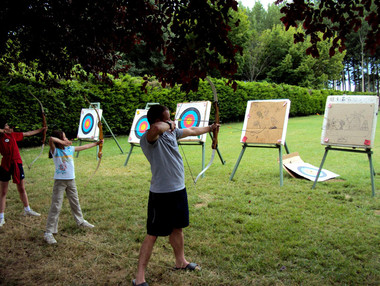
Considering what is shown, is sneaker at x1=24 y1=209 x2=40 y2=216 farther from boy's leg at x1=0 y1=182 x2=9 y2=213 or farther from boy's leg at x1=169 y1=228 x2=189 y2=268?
boy's leg at x1=169 y1=228 x2=189 y2=268

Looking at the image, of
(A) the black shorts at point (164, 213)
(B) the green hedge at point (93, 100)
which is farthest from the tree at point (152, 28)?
(B) the green hedge at point (93, 100)

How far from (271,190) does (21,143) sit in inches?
359

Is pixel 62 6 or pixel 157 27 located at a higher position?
pixel 62 6

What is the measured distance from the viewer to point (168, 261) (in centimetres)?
273

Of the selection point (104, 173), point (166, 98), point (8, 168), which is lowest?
point (104, 173)

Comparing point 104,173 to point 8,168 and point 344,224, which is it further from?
point 344,224

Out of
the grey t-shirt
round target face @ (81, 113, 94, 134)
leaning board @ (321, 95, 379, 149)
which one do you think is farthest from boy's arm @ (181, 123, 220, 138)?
round target face @ (81, 113, 94, 134)

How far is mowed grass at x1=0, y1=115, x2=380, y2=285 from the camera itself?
2480 mm

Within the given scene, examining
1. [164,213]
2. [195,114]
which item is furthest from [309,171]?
[164,213]

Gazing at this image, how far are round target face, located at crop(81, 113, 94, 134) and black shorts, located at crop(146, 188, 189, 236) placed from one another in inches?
274

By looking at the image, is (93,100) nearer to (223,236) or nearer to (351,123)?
(351,123)

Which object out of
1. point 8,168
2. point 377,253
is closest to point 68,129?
point 8,168

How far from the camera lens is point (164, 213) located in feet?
7.72

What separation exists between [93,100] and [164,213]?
10.3m
